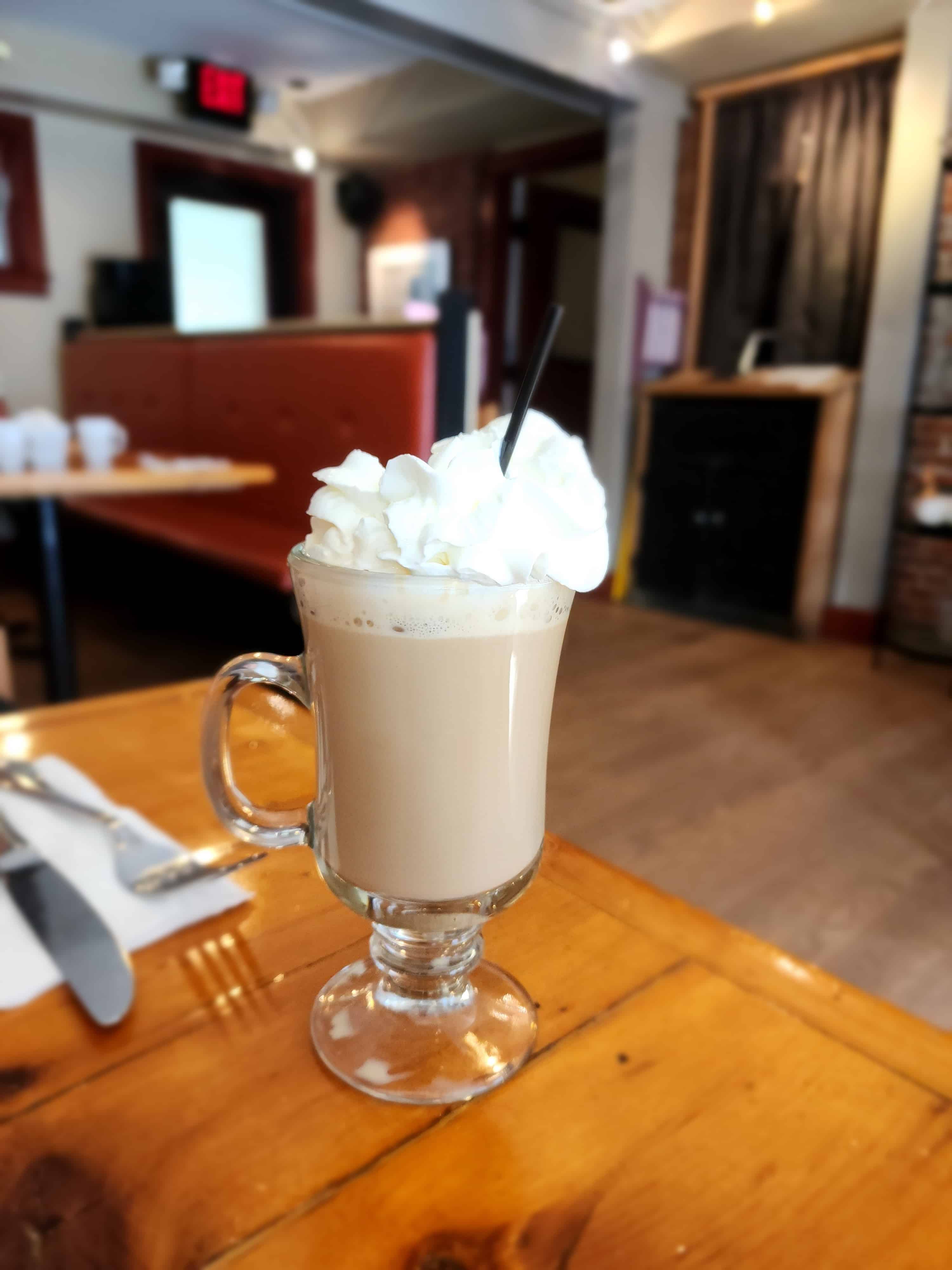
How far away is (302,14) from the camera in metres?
4.20

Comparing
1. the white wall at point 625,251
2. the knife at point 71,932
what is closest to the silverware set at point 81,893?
the knife at point 71,932

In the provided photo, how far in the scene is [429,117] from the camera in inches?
204

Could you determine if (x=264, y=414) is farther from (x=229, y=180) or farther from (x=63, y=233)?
(x=229, y=180)

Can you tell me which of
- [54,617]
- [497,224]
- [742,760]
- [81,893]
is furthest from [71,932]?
[497,224]

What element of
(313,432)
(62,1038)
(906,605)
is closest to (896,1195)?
(62,1038)

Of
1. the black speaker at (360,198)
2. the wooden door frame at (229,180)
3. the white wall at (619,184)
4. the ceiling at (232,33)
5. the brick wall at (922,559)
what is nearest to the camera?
the brick wall at (922,559)

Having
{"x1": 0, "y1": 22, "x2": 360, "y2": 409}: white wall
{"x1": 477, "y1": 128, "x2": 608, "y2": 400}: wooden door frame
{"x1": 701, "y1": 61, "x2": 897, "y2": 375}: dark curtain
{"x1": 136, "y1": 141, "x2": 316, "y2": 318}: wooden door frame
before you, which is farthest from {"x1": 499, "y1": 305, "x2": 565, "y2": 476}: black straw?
{"x1": 136, "y1": 141, "x2": 316, "y2": 318}: wooden door frame

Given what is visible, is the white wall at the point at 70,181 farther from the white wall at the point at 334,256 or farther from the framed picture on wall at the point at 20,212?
the white wall at the point at 334,256

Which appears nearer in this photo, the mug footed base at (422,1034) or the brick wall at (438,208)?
the mug footed base at (422,1034)

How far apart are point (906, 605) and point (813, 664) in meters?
0.65

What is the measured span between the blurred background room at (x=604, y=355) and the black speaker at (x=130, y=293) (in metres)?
0.02

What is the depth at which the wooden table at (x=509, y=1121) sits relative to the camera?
1.19 feet

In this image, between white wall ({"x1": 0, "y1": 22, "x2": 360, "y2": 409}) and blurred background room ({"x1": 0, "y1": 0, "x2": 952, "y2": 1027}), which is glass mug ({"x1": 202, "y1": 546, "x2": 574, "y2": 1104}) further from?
white wall ({"x1": 0, "y1": 22, "x2": 360, "y2": 409})

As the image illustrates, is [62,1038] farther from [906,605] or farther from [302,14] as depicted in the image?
[302,14]
